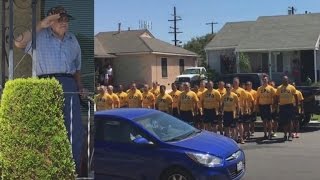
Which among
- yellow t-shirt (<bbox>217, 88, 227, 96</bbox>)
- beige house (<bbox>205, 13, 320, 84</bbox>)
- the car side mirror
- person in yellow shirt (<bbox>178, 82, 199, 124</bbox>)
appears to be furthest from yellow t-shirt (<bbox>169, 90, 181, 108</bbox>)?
beige house (<bbox>205, 13, 320, 84</bbox>)

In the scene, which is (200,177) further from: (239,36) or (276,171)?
(239,36)

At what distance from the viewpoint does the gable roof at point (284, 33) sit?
42.0m

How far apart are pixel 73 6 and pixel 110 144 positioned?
11.6 ft

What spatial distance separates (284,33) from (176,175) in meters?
37.0

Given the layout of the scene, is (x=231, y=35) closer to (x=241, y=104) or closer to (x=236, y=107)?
(x=241, y=104)

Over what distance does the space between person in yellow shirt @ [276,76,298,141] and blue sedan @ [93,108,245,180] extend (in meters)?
7.06

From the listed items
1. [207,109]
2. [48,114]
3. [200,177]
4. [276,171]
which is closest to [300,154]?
→ [276,171]

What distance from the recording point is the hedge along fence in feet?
17.9

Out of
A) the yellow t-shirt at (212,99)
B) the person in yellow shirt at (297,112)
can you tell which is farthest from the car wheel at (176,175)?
the person in yellow shirt at (297,112)

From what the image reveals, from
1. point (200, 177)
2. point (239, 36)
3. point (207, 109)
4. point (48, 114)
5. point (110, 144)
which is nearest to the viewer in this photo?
point (48, 114)

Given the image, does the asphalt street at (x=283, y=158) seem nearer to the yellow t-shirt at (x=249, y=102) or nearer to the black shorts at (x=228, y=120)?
the black shorts at (x=228, y=120)

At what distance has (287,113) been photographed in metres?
16.5

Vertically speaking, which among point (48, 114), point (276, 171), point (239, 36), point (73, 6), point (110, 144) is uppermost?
point (239, 36)

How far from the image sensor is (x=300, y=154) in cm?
1355
